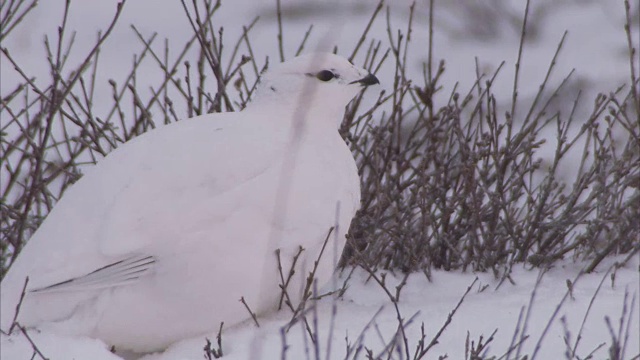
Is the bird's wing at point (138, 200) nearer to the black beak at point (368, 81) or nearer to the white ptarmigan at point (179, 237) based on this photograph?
the white ptarmigan at point (179, 237)

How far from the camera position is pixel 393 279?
4074mm

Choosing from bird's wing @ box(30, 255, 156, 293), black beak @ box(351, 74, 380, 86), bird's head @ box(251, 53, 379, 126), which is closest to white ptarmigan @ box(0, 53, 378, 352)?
bird's wing @ box(30, 255, 156, 293)

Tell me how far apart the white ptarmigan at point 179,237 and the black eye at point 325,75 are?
1.03ft

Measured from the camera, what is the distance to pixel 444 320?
3.48 meters

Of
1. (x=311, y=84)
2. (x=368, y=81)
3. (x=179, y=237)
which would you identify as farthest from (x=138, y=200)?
(x=368, y=81)

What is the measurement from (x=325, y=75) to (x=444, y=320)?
891mm

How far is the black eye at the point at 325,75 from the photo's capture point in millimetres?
3732

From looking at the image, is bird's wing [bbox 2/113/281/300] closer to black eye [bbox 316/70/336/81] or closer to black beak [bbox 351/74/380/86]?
black eye [bbox 316/70/336/81]

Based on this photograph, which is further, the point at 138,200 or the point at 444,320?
the point at 444,320

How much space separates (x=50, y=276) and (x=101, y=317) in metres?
0.19

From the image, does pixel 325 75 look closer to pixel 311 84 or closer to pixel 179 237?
pixel 311 84

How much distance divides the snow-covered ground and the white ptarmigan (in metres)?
0.10

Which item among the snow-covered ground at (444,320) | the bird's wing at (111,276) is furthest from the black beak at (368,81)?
the bird's wing at (111,276)

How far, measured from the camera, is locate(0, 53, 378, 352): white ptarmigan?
3.17 metres
